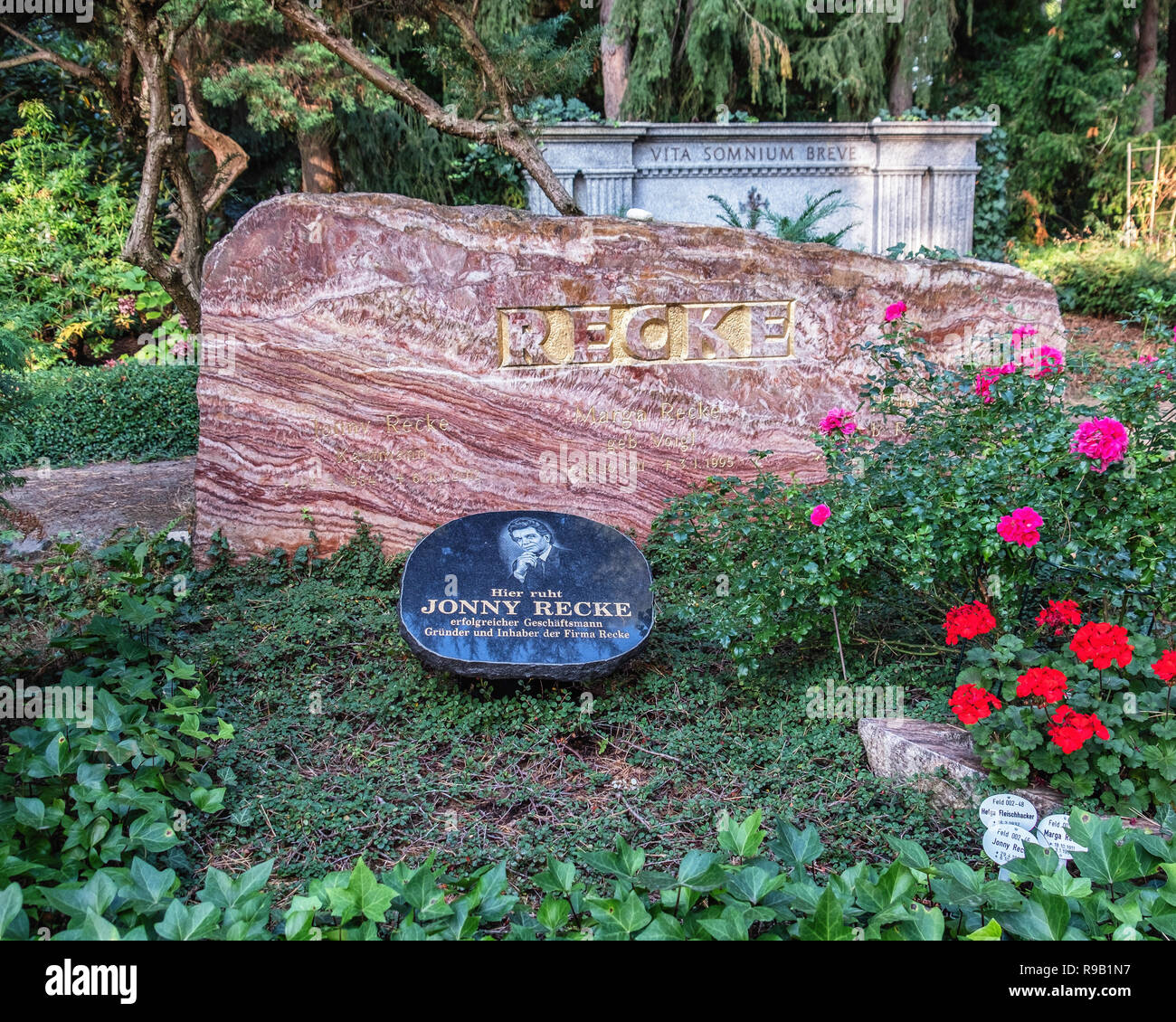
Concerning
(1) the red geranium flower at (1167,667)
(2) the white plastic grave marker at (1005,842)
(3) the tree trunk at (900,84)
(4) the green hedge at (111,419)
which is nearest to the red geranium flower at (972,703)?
(2) the white plastic grave marker at (1005,842)

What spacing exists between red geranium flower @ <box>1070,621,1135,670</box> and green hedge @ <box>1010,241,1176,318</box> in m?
8.88

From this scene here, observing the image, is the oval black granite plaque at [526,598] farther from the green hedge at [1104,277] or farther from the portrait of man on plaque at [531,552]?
the green hedge at [1104,277]

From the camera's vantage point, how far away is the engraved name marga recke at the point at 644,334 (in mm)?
5445

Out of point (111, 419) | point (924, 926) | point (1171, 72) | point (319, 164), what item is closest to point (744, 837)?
point (924, 926)

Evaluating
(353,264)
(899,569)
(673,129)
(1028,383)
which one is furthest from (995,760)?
(673,129)

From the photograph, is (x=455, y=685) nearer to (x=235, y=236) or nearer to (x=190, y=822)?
(x=190, y=822)

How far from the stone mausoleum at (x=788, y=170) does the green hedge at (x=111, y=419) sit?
570cm

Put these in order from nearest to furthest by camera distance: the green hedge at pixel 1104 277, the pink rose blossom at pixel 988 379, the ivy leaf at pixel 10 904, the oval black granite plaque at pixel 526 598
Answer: the ivy leaf at pixel 10 904, the oval black granite plaque at pixel 526 598, the pink rose blossom at pixel 988 379, the green hedge at pixel 1104 277

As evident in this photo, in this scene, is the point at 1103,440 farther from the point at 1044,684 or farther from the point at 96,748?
Answer: the point at 96,748

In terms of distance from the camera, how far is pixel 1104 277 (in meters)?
11.2

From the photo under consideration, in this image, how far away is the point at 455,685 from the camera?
164 inches

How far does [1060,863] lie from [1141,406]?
1.82 meters

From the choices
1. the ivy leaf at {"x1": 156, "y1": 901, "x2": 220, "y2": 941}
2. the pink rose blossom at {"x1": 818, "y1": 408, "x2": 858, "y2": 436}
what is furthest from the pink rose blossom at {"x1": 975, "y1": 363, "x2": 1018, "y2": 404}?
the ivy leaf at {"x1": 156, "y1": 901, "x2": 220, "y2": 941}

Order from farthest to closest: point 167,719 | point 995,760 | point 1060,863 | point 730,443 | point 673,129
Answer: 1. point 673,129
2. point 730,443
3. point 167,719
4. point 995,760
5. point 1060,863
